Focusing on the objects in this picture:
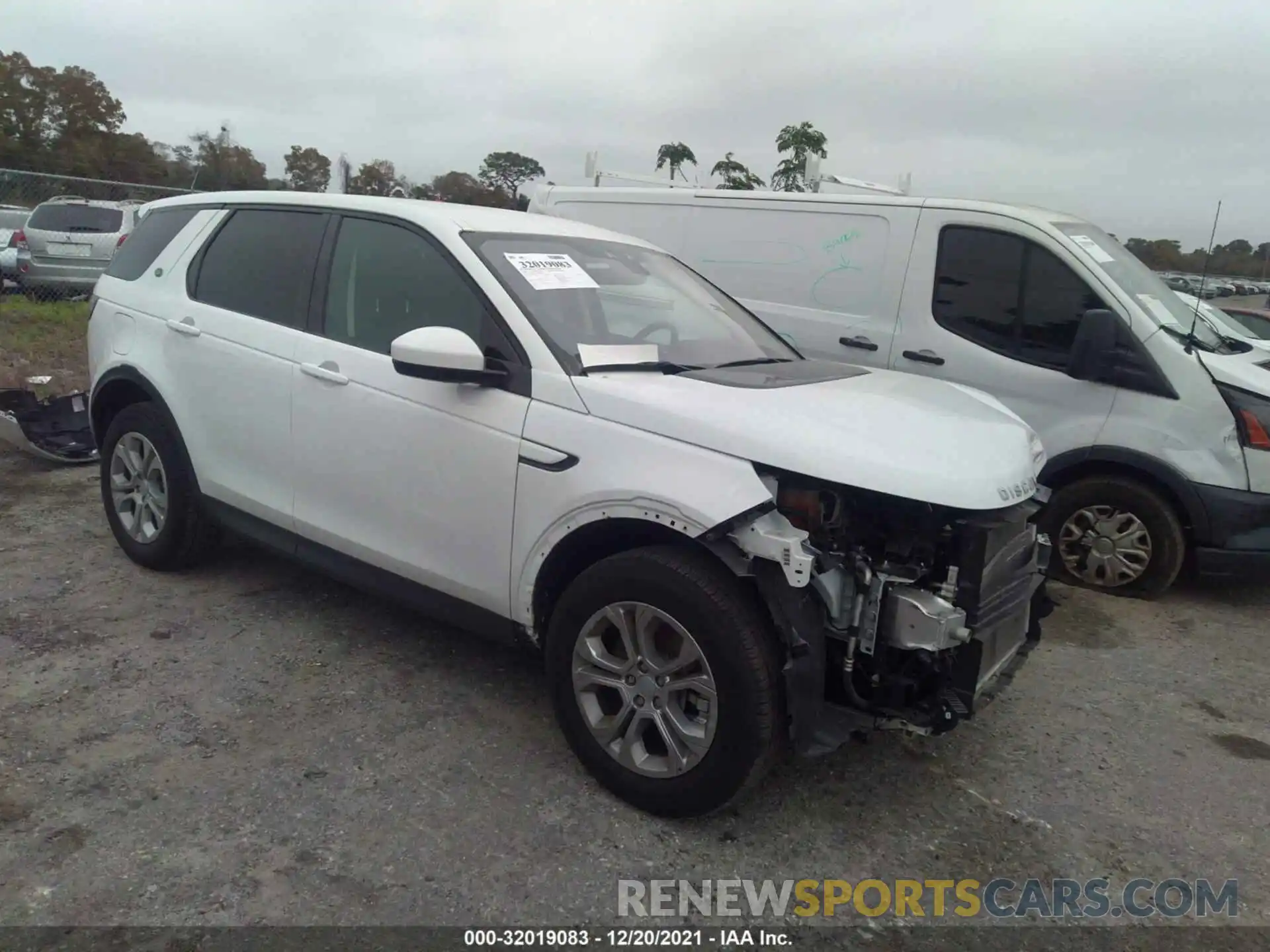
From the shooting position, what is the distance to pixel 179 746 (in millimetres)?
3223

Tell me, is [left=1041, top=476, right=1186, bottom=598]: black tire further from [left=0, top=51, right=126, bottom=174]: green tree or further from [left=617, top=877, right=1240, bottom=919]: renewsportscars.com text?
[left=0, top=51, right=126, bottom=174]: green tree

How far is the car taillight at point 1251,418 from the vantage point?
16.0ft

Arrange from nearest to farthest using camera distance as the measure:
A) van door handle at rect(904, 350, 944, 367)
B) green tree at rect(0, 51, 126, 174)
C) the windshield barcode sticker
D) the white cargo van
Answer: the white cargo van, the windshield barcode sticker, van door handle at rect(904, 350, 944, 367), green tree at rect(0, 51, 126, 174)

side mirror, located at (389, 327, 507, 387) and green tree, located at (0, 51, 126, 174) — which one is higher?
green tree, located at (0, 51, 126, 174)

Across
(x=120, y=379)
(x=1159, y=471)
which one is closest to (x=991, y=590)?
(x=1159, y=471)

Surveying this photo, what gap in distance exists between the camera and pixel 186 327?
4.27 meters

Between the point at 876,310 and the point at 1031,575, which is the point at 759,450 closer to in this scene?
the point at 1031,575

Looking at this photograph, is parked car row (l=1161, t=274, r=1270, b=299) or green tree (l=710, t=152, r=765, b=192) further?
green tree (l=710, t=152, r=765, b=192)

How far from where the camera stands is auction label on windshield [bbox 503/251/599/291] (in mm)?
3449

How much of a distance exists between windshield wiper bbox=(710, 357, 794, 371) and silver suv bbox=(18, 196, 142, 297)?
12.2 meters

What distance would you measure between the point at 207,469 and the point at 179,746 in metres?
1.41

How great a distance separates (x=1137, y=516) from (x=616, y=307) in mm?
3292

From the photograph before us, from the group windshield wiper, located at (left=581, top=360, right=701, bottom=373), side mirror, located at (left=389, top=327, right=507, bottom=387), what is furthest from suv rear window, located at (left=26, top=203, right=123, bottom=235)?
windshield wiper, located at (left=581, top=360, right=701, bottom=373)

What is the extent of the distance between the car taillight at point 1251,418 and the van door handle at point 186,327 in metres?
5.02
